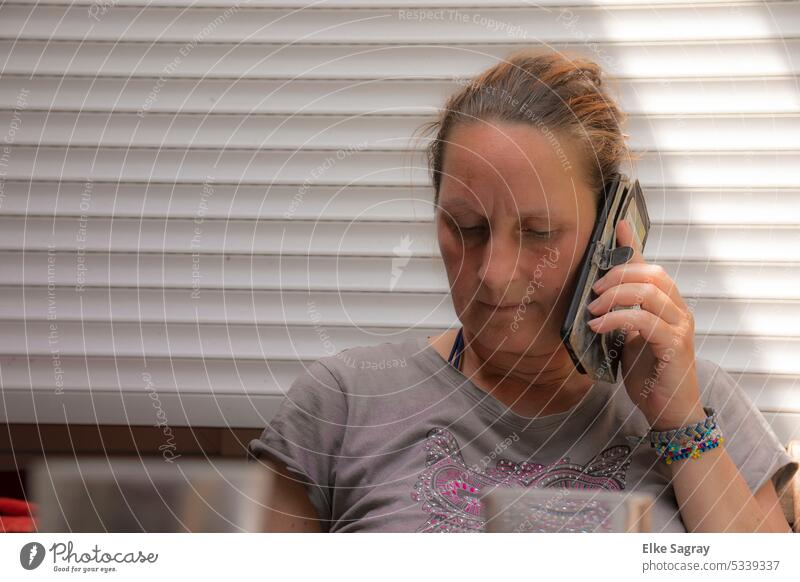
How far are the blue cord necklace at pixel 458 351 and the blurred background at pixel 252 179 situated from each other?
0.03m

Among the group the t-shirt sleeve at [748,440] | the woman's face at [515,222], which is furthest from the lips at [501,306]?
the t-shirt sleeve at [748,440]

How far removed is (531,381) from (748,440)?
21 centimetres

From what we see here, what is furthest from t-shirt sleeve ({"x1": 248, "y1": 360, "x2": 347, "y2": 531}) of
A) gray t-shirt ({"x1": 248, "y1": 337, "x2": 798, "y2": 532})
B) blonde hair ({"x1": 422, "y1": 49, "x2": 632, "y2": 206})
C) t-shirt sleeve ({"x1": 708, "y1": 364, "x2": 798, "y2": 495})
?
t-shirt sleeve ({"x1": 708, "y1": 364, "x2": 798, "y2": 495})

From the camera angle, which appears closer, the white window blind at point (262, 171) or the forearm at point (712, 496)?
the forearm at point (712, 496)

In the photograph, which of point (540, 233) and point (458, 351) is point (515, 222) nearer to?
point (540, 233)

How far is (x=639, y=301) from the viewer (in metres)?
0.80

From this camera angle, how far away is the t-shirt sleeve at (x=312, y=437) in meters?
0.84

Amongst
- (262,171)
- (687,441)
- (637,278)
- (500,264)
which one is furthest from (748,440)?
(262,171)

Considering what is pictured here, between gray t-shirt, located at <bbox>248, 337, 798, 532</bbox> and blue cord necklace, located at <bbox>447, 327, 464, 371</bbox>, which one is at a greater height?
blue cord necklace, located at <bbox>447, 327, 464, 371</bbox>

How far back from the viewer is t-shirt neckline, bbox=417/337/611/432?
0.83m

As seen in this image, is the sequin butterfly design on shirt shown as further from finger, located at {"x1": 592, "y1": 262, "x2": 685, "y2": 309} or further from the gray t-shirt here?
finger, located at {"x1": 592, "y1": 262, "x2": 685, "y2": 309}
